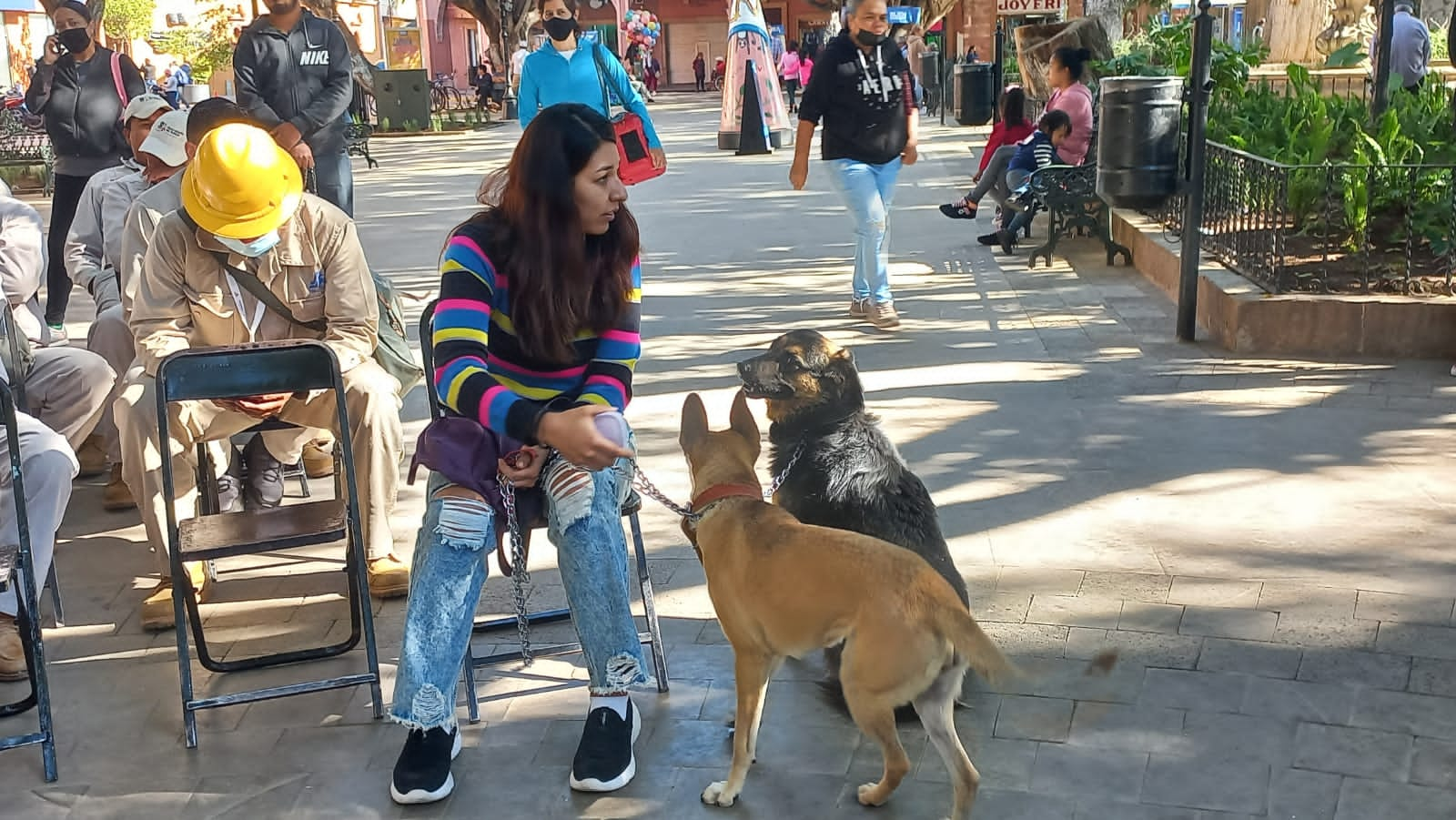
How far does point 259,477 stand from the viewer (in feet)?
16.9

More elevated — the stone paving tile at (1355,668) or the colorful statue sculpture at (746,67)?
the colorful statue sculpture at (746,67)

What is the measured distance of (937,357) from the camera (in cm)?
732

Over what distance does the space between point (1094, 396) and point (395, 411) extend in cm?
343

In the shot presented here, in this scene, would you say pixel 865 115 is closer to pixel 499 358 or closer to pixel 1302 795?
pixel 499 358

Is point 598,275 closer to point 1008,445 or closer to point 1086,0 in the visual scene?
point 1008,445

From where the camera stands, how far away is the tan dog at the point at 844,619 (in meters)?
2.79

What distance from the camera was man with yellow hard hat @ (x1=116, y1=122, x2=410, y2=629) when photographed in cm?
423

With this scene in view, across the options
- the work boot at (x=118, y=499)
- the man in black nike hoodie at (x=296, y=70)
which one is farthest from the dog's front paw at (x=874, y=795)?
the man in black nike hoodie at (x=296, y=70)

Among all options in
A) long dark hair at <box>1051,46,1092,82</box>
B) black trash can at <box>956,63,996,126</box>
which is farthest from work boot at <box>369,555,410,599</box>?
black trash can at <box>956,63,996,126</box>

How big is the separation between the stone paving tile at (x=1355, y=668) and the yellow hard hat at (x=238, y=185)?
3.29 metres

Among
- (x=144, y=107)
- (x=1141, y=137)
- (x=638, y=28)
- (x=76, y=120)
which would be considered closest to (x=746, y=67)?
(x=76, y=120)

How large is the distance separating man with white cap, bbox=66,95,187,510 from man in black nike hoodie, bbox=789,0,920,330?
3535 millimetres

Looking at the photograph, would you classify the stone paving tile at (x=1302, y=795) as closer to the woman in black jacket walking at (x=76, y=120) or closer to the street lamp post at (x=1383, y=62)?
the street lamp post at (x=1383, y=62)

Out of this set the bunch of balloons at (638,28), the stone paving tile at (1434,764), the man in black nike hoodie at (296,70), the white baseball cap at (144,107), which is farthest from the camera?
the bunch of balloons at (638,28)
